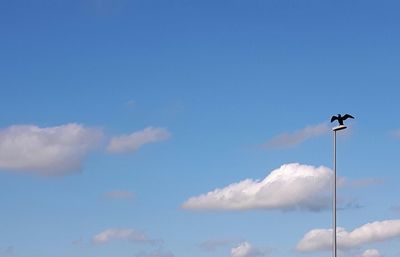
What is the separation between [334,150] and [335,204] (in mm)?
3789

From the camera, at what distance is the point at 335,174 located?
173125 mm

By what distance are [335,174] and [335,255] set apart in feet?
18.7

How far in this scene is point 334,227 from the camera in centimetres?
17175

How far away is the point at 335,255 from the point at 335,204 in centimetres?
370

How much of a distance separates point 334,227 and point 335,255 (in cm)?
199

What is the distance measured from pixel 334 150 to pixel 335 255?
7.48 m

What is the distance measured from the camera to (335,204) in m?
173

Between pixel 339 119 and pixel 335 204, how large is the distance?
573 centimetres

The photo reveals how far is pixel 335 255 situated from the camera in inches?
6727

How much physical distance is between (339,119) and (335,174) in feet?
12.2

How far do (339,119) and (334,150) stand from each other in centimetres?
208

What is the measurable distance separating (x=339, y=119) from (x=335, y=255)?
9346mm

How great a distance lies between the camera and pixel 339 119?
174 m
